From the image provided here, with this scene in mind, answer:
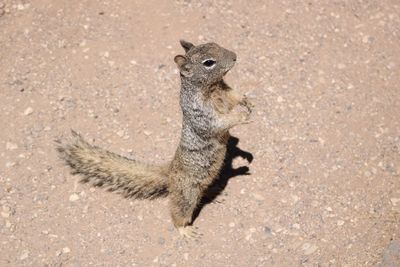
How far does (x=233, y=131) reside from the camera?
6.50 m

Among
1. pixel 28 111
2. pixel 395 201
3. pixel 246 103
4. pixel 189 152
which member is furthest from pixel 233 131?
pixel 28 111

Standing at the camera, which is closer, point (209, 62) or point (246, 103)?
point (209, 62)

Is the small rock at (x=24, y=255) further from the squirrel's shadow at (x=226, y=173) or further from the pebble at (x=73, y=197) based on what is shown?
the squirrel's shadow at (x=226, y=173)

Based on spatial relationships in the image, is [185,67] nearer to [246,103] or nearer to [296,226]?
[246,103]

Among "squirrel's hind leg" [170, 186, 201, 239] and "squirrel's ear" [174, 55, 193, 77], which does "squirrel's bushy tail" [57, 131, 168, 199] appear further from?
"squirrel's ear" [174, 55, 193, 77]

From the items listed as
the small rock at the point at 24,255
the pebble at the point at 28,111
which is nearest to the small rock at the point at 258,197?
the small rock at the point at 24,255

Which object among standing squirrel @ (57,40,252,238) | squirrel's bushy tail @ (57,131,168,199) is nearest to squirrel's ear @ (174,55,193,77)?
standing squirrel @ (57,40,252,238)

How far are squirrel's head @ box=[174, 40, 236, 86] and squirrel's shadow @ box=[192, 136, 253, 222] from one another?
1372 millimetres

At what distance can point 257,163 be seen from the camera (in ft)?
20.5

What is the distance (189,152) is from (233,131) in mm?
1288

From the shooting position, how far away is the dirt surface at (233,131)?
5.75m

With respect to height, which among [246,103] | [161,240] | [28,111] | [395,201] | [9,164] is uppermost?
[246,103]

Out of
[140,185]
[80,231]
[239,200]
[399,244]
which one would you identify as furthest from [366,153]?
[80,231]

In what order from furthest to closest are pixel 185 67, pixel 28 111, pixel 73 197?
Answer: pixel 28 111, pixel 73 197, pixel 185 67
